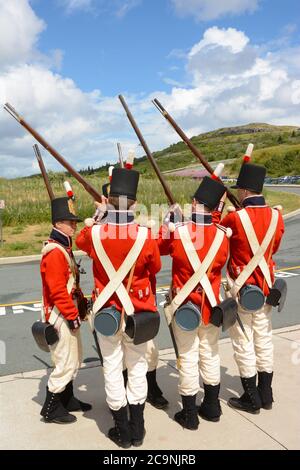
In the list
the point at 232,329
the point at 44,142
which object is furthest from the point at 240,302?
the point at 44,142

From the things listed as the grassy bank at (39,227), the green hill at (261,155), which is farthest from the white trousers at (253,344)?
the green hill at (261,155)

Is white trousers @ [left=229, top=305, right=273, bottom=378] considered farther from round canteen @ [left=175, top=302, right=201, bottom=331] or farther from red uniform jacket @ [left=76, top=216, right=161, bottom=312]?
red uniform jacket @ [left=76, top=216, right=161, bottom=312]

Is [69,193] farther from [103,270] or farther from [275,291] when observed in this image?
[275,291]

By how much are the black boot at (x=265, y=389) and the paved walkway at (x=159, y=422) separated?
0.07m

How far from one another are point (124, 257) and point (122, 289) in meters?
0.26

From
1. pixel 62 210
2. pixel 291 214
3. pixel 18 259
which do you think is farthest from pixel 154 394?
pixel 291 214

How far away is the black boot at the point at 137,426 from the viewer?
143 inches

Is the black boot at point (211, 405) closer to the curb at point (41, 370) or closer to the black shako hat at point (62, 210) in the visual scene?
the curb at point (41, 370)

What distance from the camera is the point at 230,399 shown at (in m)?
4.29

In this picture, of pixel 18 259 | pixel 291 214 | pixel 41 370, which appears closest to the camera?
pixel 41 370

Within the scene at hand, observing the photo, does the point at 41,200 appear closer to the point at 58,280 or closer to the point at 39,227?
the point at 39,227

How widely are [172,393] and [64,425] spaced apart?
3.76 ft

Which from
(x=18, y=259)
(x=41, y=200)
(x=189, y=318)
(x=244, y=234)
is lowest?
(x=18, y=259)

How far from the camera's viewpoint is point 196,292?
391cm
